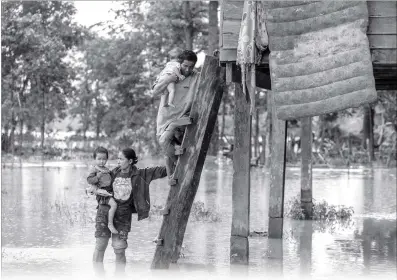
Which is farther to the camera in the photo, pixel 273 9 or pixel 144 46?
pixel 144 46

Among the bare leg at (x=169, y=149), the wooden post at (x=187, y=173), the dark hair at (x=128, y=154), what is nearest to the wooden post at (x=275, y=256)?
the wooden post at (x=187, y=173)

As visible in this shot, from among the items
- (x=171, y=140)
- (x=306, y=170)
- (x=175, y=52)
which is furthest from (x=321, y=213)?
(x=171, y=140)

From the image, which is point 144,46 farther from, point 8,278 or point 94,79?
point 8,278

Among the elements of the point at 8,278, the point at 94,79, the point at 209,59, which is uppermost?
→ the point at 94,79

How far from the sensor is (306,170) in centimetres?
1550

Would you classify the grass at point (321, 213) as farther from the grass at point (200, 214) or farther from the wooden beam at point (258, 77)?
the wooden beam at point (258, 77)

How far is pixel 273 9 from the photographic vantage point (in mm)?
8953

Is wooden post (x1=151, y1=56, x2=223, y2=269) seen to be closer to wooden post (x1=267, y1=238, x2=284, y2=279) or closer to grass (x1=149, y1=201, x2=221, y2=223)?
wooden post (x1=267, y1=238, x2=284, y2=279)

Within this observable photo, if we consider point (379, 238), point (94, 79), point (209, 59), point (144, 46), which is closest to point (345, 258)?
point (379, 238)

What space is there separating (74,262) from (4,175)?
668 inches

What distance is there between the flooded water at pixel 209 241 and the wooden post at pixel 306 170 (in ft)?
1.43

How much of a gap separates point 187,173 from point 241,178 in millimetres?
723

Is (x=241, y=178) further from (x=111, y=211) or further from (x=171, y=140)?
(x=111, y=211)

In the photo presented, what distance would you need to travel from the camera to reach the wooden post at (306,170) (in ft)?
50.0
